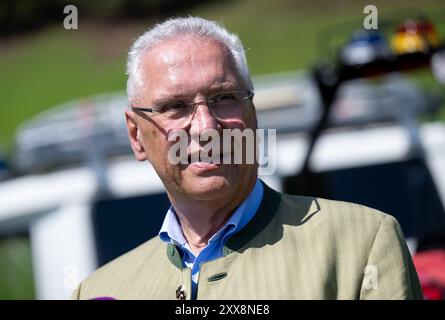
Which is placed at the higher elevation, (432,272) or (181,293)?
(181,293)

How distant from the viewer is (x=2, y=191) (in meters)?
4.52

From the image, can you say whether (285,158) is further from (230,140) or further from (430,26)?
(230,140)

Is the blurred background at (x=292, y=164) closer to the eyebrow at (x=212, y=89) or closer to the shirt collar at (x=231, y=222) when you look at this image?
the shirt collar at (x=231, y=222)

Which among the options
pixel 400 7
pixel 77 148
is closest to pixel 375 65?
pixel 77 148

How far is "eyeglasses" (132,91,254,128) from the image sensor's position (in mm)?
1872

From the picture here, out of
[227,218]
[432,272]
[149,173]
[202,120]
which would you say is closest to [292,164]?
[149,173]

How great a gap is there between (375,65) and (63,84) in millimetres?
7725

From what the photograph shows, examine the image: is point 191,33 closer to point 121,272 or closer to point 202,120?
point 202,120

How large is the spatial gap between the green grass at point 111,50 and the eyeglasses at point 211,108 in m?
8.77

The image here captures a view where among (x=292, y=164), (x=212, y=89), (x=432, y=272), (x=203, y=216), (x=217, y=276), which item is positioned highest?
(x=212, y=89)

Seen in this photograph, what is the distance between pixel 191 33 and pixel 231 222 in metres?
0.37

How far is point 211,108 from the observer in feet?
6.13

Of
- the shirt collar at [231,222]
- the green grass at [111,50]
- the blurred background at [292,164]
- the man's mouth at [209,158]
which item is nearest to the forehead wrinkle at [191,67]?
the man's mouth at [209,158]

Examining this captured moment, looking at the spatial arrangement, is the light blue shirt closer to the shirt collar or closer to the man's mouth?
the shirt collar
